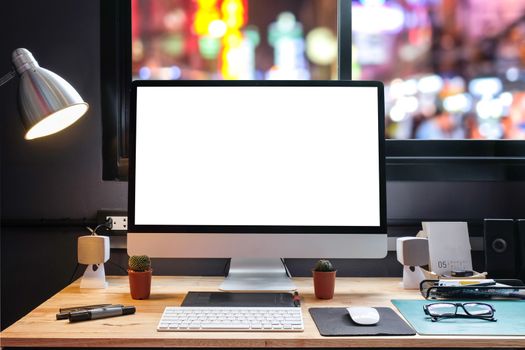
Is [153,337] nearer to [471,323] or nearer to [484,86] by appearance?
[471,323]

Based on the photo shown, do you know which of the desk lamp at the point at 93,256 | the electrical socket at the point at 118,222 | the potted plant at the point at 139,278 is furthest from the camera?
the electrical socket at the point at 118,222

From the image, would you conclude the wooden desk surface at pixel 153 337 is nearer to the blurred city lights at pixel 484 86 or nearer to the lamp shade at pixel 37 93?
the lamp shade at pixel 37 93

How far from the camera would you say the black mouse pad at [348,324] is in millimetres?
1093

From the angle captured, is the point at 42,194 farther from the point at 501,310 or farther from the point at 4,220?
the point at 501,310

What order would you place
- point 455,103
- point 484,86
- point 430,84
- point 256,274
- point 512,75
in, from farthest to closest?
1. point 430,84
2. point 455,103
3. point 484,86
4. point 512,75
5. point 256,274

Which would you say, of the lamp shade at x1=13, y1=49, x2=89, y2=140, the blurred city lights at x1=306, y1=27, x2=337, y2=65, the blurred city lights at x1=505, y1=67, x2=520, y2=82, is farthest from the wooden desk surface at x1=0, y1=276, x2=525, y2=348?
the blurred city lights at x1=306, y1=27, x2=337, y2=65

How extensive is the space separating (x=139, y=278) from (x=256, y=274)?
320 mm

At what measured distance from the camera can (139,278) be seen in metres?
1.36

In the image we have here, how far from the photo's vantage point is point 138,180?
4.71 ft

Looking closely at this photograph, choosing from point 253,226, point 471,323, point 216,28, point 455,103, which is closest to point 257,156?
point 253,226

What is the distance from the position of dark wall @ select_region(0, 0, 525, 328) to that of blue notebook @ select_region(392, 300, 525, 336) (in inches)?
19.7

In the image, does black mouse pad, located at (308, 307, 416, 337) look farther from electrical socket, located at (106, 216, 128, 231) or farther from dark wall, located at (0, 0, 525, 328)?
electrical socket, located at (106, 216, 128, 231)

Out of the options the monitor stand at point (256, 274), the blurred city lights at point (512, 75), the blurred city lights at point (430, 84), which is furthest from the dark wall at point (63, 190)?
the blurred city lights at point (430, 84)

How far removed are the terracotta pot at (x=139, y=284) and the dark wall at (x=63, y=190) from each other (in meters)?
0.42
